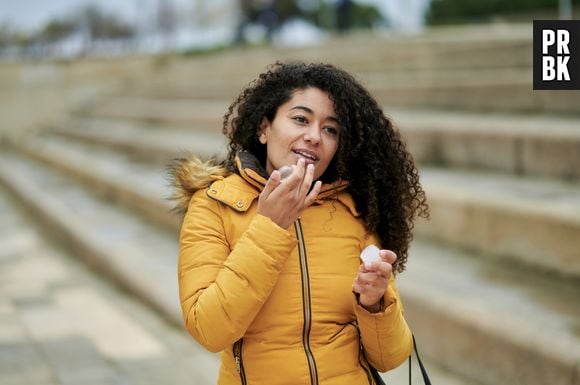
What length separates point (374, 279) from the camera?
5.19 feet

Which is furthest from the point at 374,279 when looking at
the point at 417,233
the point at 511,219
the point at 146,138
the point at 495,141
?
the point at 146,138

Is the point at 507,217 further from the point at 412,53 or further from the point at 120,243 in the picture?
the point at 412,53

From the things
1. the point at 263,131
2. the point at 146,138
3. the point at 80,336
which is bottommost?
the point at 80,336

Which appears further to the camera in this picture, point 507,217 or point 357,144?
point 507,217

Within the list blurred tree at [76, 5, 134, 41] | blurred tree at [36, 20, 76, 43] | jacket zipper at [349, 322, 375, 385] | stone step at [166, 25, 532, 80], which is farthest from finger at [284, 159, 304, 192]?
blurred tree at [76, 5, 134, 41]

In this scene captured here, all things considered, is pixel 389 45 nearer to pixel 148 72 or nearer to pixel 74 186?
pixel 74 186

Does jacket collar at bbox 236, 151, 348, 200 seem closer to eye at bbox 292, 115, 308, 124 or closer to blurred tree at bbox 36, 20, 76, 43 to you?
eye at bbox 292, 115, 308, 124

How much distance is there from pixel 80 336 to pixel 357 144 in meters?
2.93

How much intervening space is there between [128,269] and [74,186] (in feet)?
14.4

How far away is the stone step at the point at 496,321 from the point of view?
273 cm

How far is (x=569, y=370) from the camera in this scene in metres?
2.59

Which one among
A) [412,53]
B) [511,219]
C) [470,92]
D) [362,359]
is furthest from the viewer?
[412,53]

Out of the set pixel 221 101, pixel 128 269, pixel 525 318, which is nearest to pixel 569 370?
pixel 525 318

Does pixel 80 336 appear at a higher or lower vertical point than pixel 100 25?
lower
